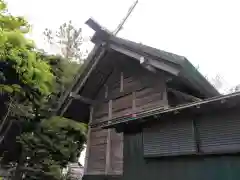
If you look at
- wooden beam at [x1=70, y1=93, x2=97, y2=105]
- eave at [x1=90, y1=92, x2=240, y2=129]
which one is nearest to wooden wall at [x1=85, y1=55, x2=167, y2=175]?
wooden beam at [x1=70, y1=93, x2=97, y2=105]

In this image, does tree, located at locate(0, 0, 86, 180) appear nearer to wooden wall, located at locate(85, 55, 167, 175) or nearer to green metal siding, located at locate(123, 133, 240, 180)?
wooden wall, located at locate(85, 55, 167, 175)

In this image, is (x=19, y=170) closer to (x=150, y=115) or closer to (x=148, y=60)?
(x=148, y=60)

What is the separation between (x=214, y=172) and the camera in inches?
178

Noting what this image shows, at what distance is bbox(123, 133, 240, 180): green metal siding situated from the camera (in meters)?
4.40

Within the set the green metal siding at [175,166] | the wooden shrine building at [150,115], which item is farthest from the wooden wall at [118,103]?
the green metal siding at [175,166]

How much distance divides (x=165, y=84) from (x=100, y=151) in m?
3.18

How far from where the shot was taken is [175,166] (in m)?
5.14

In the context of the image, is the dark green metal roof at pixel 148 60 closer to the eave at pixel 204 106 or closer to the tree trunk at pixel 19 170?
the eave at pixel 204 106

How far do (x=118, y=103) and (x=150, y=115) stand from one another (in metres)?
3.11

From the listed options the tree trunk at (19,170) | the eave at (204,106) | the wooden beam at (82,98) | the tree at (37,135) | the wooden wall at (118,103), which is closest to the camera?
the eave at (204,106)

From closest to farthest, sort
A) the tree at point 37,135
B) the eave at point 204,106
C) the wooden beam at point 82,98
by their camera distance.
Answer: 1. the eave at point 204,106
2. the wooden beam at point 82,98
3. the tree at point 37,135

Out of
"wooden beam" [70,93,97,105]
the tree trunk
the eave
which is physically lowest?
the tree trunk

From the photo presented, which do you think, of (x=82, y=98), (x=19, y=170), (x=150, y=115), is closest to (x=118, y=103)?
(x=82, y=98)

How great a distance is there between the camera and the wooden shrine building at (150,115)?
4.62 m
